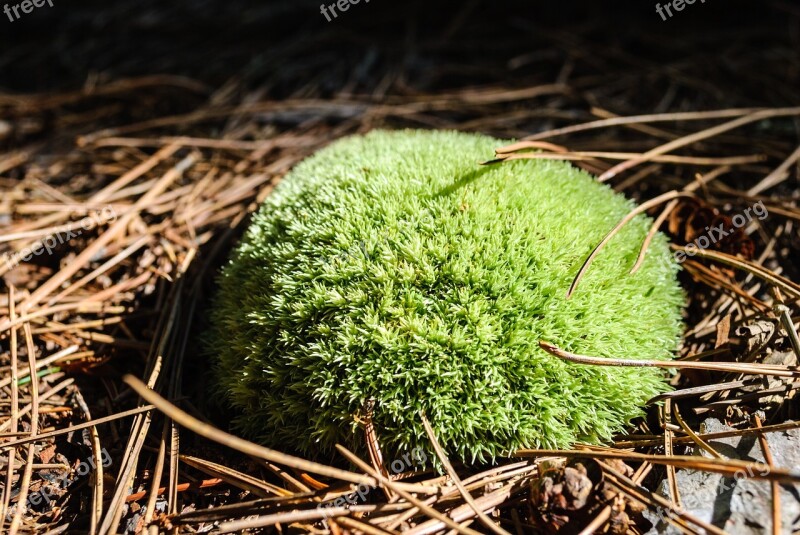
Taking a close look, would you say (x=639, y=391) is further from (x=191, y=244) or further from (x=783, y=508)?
(x=191, y=244)

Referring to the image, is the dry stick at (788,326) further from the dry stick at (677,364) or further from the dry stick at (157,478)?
the dry stick at (157,478)

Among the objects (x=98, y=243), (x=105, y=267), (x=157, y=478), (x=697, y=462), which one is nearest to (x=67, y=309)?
(x=105, y=267)

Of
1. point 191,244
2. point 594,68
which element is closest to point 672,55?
point 594,68

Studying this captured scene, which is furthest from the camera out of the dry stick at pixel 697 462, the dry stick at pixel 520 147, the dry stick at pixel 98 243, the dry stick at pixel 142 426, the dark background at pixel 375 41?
the dark background at pixel 375 41

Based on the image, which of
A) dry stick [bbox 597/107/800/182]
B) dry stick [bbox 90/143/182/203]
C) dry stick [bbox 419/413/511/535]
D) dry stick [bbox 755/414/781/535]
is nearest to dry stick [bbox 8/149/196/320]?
dry stick [bbox 90/143/182/203]

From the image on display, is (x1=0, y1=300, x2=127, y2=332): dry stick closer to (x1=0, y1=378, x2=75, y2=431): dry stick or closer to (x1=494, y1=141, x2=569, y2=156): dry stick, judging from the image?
(x1=0, y1=378, x2=75, y2=431): dry stick

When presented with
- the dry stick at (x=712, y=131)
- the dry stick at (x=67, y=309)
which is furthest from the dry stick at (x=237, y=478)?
the dry stick at (x=712, y=131)
